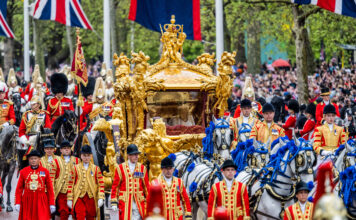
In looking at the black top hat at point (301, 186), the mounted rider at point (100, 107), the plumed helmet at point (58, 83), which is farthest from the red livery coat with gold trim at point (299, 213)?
the plumed helmet at point (58, 83)

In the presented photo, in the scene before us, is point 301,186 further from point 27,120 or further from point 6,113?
point 6,113

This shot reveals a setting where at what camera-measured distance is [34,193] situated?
10203 mm

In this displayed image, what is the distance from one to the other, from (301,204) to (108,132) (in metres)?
5.99

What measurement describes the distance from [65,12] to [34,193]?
12087mm

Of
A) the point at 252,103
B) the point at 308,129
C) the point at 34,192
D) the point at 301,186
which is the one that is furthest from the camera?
the point at 252,103

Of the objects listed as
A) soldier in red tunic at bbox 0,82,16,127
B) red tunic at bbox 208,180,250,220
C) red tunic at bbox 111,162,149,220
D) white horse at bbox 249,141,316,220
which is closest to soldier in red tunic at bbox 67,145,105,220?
red tunic at bbox 111,162,149,220

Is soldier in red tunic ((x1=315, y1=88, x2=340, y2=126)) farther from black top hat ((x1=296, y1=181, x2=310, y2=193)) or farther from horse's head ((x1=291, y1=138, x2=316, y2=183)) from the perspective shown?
black top hat ((x1=296, y1=181, x2=310, y2=193))

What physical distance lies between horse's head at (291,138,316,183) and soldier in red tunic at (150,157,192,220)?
4.53 ft

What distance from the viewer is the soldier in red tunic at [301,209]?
759 centimetres

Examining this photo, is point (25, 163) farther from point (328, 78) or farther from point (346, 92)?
point (328, 78)

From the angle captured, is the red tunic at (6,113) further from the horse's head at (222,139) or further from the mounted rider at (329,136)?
the mounted rider at (329,136)

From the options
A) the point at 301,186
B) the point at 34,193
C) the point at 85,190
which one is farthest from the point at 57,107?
the point at 301,186

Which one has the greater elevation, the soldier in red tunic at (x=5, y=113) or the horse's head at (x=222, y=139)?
the soldier in red tunic at (x=5, y=113)

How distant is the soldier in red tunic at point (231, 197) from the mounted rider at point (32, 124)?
574 cm
